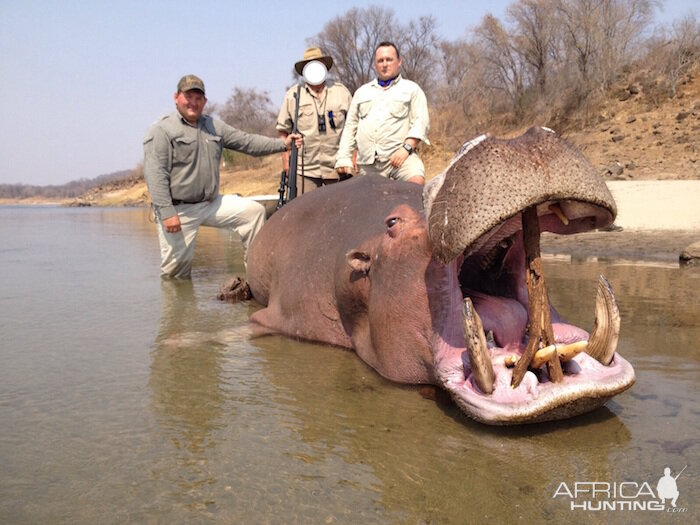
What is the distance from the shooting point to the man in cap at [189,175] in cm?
591

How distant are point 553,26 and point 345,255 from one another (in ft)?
77.3

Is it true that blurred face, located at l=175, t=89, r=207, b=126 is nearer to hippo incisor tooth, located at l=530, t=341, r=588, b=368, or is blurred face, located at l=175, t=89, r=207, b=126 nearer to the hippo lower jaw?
the hippo lower jaw

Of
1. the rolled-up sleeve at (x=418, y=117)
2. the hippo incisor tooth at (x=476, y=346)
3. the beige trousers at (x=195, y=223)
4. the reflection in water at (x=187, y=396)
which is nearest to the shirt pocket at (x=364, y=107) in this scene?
the rolled-up sleeve at (x=418, y=117)

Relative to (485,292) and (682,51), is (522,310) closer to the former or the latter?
(485,292)

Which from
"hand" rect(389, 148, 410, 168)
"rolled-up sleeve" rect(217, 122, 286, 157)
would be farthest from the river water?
"rolled-up sleeve" rect(217, 122, 286, 157)

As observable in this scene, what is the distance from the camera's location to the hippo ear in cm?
309

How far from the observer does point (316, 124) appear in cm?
674

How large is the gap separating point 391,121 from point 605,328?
378 cm

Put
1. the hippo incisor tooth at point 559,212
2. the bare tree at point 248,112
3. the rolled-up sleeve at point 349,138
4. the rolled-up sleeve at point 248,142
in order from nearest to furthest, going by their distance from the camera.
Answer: the hippo incisor tooth at point 559,212, the rolled-up sleeve at point 349,138, the rolled-up sleeve at point 248,142, the bare tree at point 248,112

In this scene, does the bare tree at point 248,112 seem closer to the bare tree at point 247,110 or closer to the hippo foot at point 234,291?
the bare tree at point 247,110

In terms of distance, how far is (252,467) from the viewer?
209 centimetres

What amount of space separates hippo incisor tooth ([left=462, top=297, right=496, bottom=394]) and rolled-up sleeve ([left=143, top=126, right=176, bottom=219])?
4271mm

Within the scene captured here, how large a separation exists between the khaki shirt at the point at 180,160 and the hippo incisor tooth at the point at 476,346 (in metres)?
4.26

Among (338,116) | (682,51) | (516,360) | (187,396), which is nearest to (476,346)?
(516,360)
